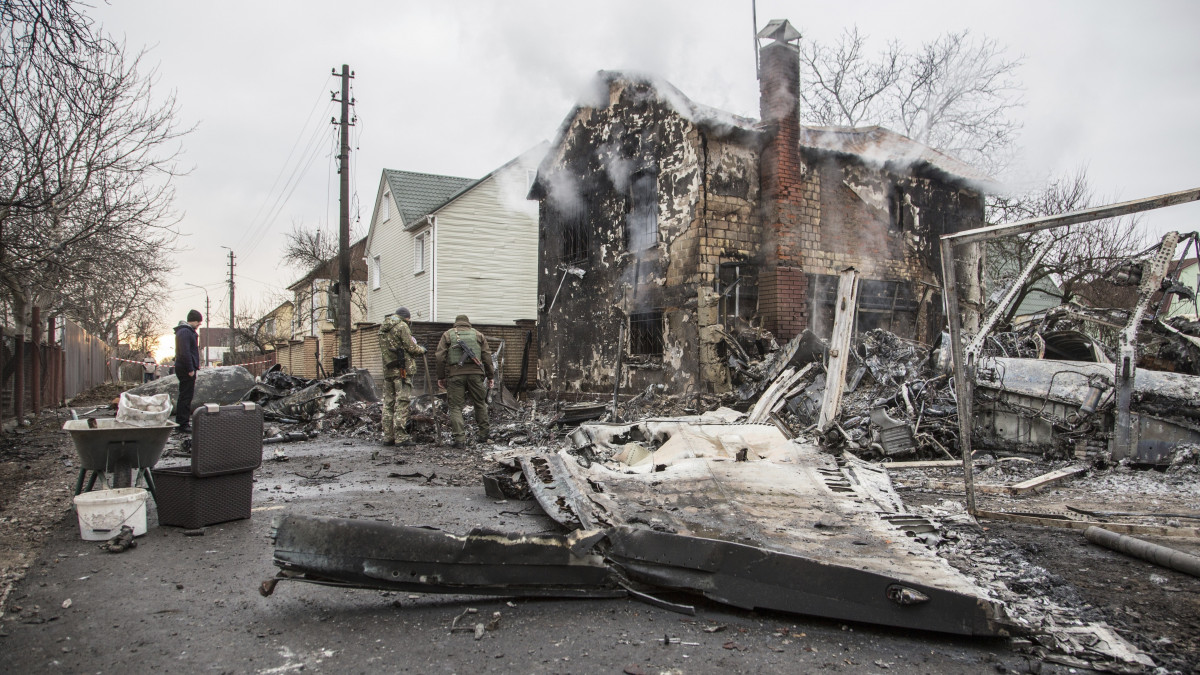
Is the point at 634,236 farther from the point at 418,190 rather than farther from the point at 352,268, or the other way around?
the point at 352,268

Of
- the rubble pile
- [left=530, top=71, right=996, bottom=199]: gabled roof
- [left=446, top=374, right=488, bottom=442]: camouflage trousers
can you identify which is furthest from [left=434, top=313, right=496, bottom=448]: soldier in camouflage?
the rubble pile

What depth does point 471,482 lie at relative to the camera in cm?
695

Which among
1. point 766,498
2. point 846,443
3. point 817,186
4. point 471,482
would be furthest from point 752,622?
point 817,186

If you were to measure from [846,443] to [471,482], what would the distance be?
13.9 feet

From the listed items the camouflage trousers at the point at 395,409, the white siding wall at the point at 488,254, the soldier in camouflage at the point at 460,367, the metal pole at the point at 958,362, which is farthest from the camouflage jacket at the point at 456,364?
the white siding wall at the point at 488,254

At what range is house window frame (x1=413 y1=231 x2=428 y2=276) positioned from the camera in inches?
867

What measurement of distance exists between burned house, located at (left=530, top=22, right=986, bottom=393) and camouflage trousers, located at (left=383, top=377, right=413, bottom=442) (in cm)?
427

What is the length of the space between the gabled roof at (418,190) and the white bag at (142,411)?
18200 mm

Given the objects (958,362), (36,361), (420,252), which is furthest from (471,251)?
(958,362)

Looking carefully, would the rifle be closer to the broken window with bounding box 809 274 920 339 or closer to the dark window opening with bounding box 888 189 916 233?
the broken window with bounding box 809 274 920 339

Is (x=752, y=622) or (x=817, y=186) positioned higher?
(x=817, y=186)

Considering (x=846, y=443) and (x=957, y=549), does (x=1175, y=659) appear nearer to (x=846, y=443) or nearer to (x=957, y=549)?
(x=957, y=549)

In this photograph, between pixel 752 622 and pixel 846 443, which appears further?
pixel 846 443

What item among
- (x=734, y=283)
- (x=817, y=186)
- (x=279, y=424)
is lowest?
(x=279, y=424)
